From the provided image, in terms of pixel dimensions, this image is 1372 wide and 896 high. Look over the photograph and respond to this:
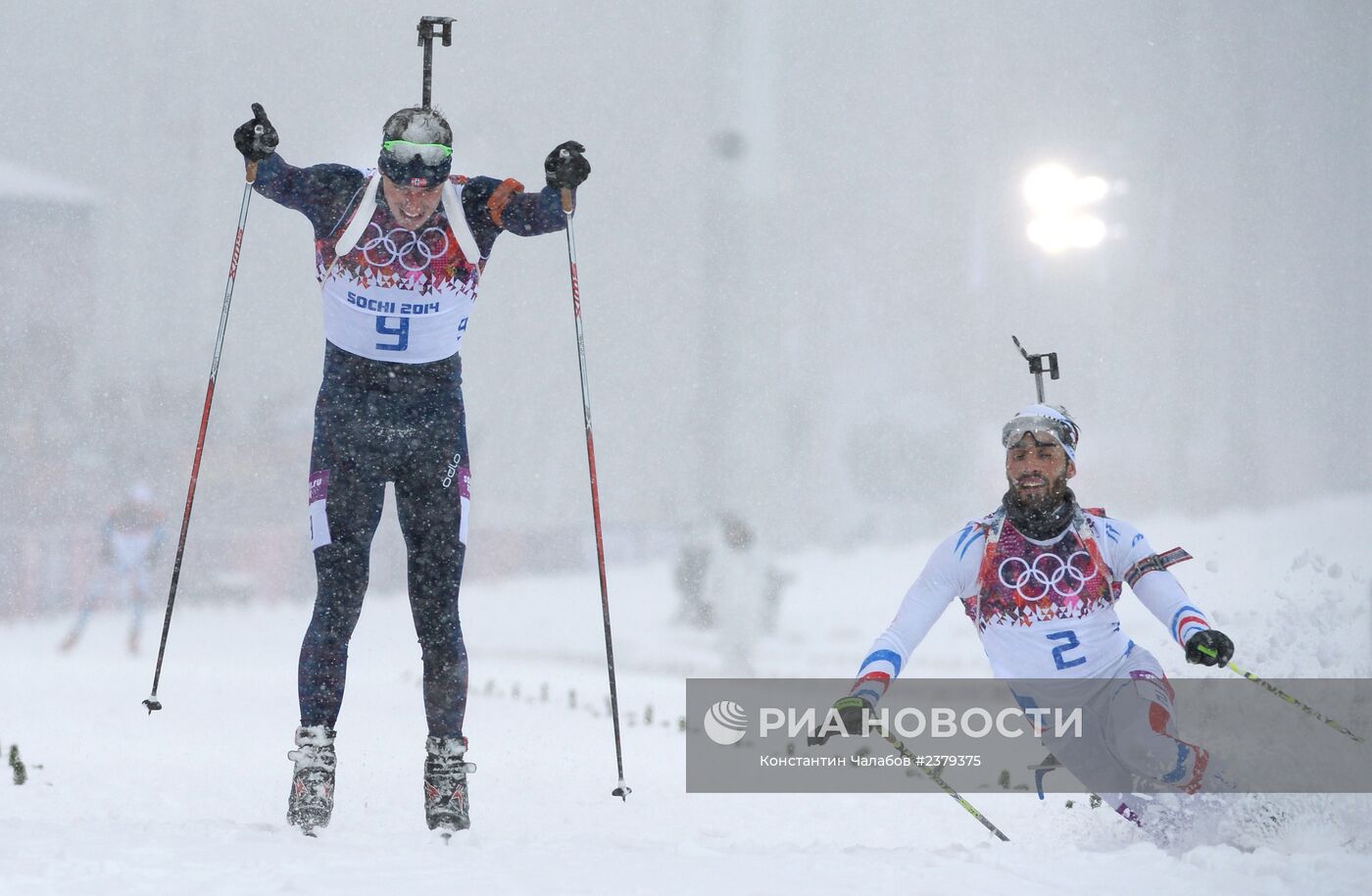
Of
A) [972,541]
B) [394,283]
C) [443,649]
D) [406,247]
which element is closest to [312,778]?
[443,649]

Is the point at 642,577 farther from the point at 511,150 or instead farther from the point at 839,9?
the point at 839,9

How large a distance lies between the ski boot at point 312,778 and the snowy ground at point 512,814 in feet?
0.27

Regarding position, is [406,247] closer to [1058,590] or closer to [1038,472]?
[1038,472]

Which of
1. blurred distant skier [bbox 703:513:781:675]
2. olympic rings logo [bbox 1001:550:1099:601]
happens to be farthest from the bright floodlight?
olympic rings logo [bbox 1001:550:1099:601]

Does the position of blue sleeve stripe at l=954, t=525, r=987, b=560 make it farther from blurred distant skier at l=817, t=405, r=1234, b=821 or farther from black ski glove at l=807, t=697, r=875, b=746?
black ski glove at l=807, t=697, r=875, b=746

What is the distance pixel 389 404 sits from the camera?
4047 millimetres

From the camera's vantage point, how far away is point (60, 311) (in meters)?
26.1

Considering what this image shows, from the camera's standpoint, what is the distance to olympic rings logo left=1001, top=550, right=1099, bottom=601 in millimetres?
4637

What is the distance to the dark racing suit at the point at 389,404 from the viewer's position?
397 cm

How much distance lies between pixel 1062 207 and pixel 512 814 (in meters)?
11.9

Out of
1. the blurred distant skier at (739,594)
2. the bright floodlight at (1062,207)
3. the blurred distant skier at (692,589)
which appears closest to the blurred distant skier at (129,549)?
the blurred distant skier at (739,594)

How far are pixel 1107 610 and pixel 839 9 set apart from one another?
47.0 metres

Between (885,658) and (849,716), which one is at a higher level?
(885,658)

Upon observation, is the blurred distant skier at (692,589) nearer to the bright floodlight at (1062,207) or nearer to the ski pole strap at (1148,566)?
the bright floodlight at (1062,207)
